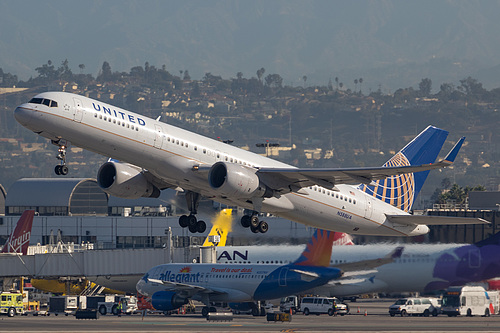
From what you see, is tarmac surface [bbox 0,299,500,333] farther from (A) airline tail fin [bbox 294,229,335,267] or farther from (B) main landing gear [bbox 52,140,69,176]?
(B) main landing gear [bbox 52,140,69,176]

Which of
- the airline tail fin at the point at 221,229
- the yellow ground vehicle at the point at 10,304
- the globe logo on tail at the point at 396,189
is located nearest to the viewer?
the globe logo on tail at the point at 396,189

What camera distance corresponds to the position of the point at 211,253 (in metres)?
87.1

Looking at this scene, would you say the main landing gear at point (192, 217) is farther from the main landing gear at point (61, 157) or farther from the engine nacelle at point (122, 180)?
the main landing gear at point (61, 157)

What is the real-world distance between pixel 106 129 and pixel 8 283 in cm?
4728

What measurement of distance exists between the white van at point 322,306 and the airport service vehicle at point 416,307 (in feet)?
14.5

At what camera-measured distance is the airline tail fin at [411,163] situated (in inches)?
2493

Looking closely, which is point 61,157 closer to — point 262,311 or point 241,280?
point 241,280

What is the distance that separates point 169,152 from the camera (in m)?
49.7

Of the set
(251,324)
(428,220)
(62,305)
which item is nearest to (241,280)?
(251,324)

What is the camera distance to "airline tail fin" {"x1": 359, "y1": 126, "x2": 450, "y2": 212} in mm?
63312

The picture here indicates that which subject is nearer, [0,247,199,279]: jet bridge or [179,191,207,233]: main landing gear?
[179,191,207,233]: main landing gear

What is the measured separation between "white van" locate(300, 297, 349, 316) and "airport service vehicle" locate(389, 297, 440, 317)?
4.41 metres

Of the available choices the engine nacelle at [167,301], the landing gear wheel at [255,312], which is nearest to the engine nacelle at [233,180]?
the engine nacelle at [167,301]

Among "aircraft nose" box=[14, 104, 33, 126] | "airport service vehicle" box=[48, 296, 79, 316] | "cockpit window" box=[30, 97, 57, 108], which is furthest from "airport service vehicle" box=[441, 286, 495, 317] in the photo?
"aircraft nose" box=[14, 104, 33, 126]
